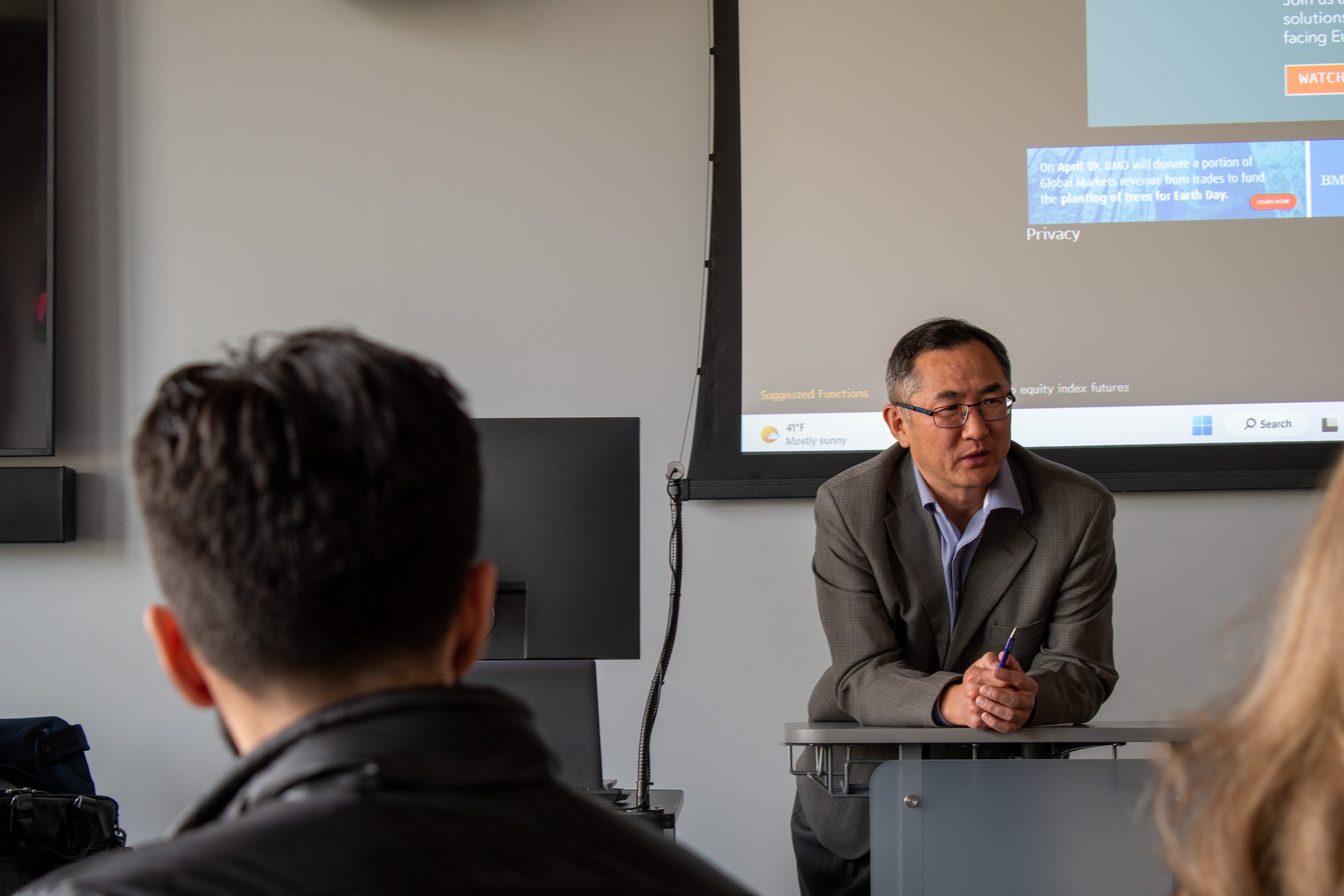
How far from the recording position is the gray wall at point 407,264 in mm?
2900

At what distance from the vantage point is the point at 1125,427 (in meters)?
2.76

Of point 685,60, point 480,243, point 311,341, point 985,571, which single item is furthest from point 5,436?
point 311,341

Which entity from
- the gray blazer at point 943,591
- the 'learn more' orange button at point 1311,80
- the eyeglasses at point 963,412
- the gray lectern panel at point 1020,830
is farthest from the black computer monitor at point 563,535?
the 'learn more' orange button at point 1311,80

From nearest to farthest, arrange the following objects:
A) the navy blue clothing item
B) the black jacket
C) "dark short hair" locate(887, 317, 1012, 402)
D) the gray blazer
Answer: the black jacket < the gray blazer < "dark short hair" locate(887, 317, 1012, 402) < the navy blue clothing item

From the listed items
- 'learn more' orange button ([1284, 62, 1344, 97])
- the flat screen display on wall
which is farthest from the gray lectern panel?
the flat screen display on wall

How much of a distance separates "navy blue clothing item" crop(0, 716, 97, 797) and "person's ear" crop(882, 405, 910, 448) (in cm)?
185

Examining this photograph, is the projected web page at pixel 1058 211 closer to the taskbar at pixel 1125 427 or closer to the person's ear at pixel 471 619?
the taskbar at pixel 1125 427

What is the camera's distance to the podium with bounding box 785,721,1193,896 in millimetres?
1585

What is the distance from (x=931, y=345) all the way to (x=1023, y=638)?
56cm

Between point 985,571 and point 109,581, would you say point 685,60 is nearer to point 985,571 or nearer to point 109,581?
point 985,571

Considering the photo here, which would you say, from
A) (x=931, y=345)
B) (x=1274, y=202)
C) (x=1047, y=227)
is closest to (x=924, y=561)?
(x=931, y=345)

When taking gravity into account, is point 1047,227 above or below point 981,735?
above

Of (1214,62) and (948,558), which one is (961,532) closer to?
(948,558)

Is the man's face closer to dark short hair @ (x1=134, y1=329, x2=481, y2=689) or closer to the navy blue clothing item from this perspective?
dark short hair @ (x1=134, y1=329, x2=481, y2=689)
